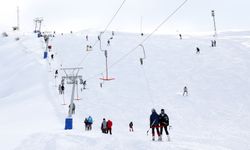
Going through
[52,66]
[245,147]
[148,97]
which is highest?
[52,66]

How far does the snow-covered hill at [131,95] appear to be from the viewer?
72.6ft

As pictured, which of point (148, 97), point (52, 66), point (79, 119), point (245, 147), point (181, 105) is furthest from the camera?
point (52, 66)

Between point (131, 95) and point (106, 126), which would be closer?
point (106, 126)

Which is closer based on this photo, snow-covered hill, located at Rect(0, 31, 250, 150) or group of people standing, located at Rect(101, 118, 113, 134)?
snow-covered hill, located at Rect(0, 31, 250, 150)

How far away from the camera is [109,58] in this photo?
62.6m

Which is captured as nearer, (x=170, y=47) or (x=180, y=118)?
(x=180, y=118)

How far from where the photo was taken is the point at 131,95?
45344mm

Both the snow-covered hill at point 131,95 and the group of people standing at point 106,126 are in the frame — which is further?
the group of people standing at point 106,126

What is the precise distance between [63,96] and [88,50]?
2403 cm

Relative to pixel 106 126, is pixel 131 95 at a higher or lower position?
higher

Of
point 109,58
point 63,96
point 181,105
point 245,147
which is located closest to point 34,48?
point 109,58

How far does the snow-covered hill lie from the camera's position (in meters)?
22.1

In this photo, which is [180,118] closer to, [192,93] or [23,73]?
[192,93]

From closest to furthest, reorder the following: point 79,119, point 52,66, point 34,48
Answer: point 79,119 → point 52,66 → point 34,48
